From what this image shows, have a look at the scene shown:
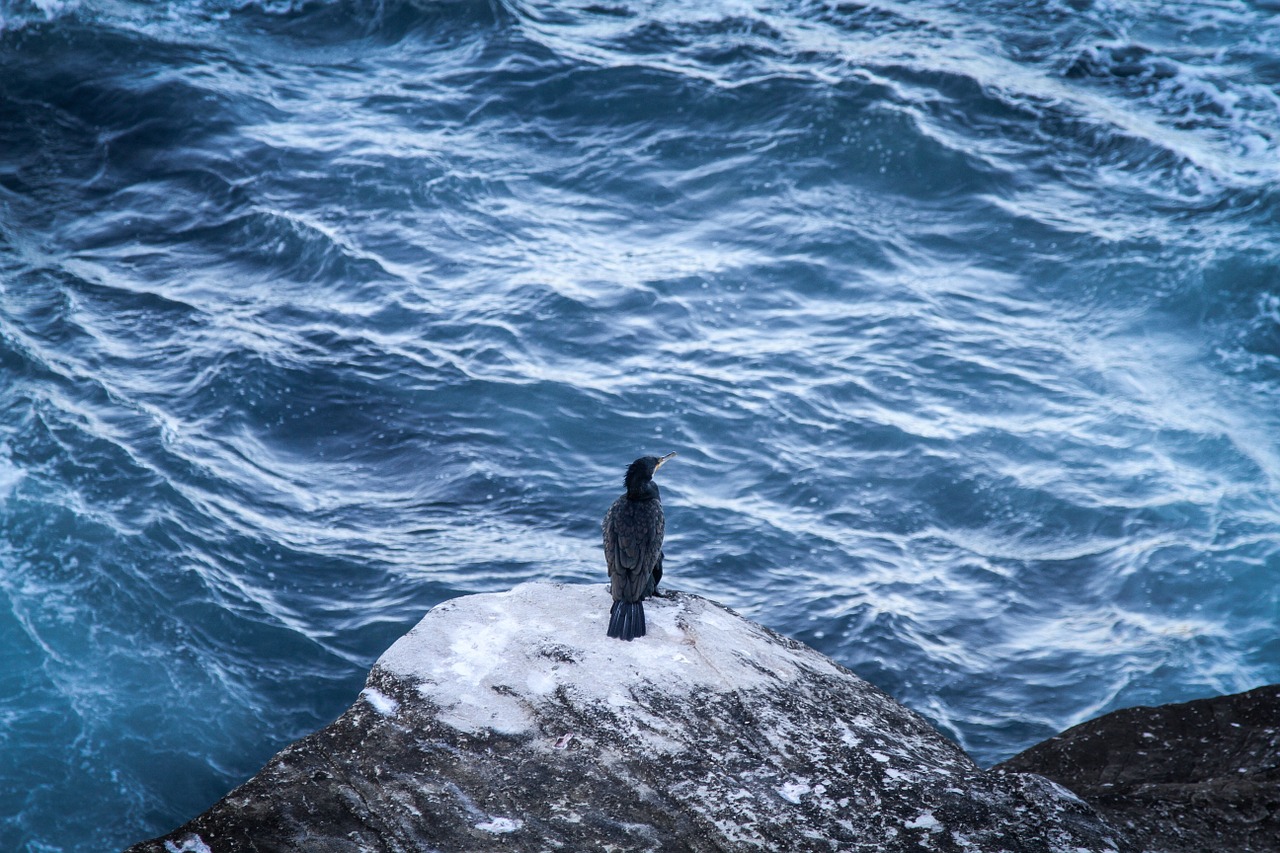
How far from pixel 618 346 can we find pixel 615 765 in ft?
28.5

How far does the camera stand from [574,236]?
1595 cm

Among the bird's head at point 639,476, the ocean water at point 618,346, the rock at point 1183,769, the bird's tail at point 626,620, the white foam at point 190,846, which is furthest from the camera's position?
the ocean water at point 618,346

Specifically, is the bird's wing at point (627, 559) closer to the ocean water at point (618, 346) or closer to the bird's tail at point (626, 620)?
the bird's tail at point (626, 620)

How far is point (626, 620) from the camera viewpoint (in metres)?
6.91

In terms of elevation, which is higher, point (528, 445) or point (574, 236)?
point (574, 236)

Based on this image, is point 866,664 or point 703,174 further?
point 703,174

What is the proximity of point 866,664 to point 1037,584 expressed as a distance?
2155 millimetres

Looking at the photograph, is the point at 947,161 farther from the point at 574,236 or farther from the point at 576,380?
the point at 576,380

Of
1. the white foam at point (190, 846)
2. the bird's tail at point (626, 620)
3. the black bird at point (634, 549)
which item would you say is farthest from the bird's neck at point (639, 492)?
the white foam at point (190, 846)

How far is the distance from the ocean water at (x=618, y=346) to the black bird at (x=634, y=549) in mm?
3091

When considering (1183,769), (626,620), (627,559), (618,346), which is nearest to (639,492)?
(627,559)

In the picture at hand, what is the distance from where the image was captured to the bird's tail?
6855 millimetres

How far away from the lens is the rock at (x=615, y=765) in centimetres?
530

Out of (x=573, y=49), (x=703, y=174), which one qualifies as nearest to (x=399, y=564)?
(x=703, y=174)
